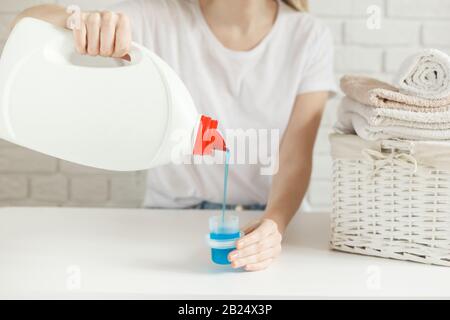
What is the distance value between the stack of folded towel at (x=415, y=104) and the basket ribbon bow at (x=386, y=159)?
0.03 metres

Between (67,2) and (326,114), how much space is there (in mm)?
810

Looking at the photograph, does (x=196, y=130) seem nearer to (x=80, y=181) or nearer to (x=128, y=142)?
→ (x=128, y=142)

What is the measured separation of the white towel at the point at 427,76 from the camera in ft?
2.95

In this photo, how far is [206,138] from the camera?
866 mm

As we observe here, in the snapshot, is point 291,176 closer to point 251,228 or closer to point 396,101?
point 251,228

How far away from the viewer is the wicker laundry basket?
912mm

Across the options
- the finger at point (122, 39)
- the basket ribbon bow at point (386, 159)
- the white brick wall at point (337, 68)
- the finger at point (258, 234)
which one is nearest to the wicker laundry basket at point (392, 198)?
the basket ribbon bow at point (386, 159)

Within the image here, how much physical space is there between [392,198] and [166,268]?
1.22 ft

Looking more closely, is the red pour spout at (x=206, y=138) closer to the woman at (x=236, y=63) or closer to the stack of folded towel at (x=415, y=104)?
the stack of folded towel at (x=415, y=104)

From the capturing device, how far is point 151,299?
782 millimetres

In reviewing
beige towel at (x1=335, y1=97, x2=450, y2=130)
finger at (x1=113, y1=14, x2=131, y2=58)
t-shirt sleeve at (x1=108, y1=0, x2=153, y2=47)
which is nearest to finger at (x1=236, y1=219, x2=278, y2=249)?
beige towel at (x1=335, y1=97, x2=450, y2=130)

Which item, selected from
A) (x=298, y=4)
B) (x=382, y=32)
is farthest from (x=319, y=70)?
(x=382, y=32)

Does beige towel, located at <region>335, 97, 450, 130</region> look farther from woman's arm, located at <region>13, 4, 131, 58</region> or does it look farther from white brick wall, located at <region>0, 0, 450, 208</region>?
white brick wall, located at <region>0, 0, 450, 208</region>
